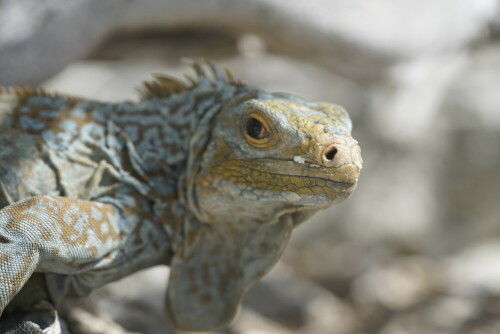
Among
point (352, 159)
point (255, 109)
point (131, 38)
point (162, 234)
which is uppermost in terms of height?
point (131, 38)

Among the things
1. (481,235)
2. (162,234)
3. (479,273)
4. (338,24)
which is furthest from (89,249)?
(481,235)

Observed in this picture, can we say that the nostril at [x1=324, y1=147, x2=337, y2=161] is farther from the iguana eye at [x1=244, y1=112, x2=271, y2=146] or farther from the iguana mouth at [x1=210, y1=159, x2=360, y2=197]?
the iguana eye at [x1=244, y1=112, x2=271, y2=146]

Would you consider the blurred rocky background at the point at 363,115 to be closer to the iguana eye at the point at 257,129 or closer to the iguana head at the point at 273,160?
the iguana head at the point at 273,160

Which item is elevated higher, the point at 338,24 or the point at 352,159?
the point at 338,24

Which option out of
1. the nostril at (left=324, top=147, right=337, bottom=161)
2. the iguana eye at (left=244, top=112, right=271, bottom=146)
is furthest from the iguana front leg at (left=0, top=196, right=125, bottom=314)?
the nostril at (left=324, top=147, right=337, bottom=161)

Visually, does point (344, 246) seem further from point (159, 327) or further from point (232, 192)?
point (232, 192)

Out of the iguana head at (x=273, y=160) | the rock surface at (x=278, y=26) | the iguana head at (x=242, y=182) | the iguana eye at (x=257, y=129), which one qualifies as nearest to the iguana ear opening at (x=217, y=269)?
the iguana head at (x=242, y=182)

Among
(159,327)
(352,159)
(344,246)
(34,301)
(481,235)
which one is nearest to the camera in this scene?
(352,159)

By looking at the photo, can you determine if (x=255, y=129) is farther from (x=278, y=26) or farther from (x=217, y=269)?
(x=278, y=26)
